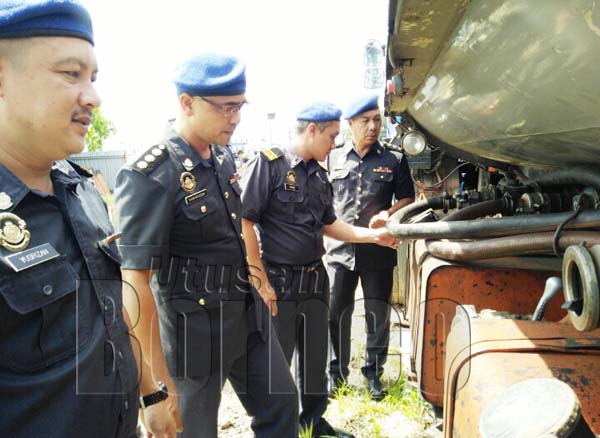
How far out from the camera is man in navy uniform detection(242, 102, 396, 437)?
2404 mm

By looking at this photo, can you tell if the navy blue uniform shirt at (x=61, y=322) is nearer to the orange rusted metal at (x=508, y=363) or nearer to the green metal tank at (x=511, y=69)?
the orange rusted metal at (x=508, y=363)

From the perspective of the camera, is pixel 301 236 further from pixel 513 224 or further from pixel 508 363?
pixel 508 363

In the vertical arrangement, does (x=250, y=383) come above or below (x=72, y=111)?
below

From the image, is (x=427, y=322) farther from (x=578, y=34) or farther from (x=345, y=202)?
(x=345, y=202)

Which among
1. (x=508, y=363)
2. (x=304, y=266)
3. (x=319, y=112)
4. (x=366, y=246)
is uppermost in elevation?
(x=319, y=112)

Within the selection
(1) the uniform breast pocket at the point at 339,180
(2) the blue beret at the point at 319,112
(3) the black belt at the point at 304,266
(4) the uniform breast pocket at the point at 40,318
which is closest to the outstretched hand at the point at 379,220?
(1) the uniform breast pocket at the point at 339,180

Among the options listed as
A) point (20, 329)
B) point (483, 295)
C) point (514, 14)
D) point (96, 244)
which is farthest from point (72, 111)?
point (483, 295)

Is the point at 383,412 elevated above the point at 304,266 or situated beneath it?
situated beneath

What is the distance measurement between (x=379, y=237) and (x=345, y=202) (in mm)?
652

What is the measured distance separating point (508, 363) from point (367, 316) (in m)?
2.05

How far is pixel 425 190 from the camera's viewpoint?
3258 millimetres

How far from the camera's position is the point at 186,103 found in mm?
1671

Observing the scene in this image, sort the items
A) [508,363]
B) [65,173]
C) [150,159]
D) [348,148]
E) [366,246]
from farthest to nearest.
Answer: [348,148] → [366,246] → [150,159] → [65,173] → [508,363]

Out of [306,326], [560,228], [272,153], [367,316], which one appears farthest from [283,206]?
[560,228]
